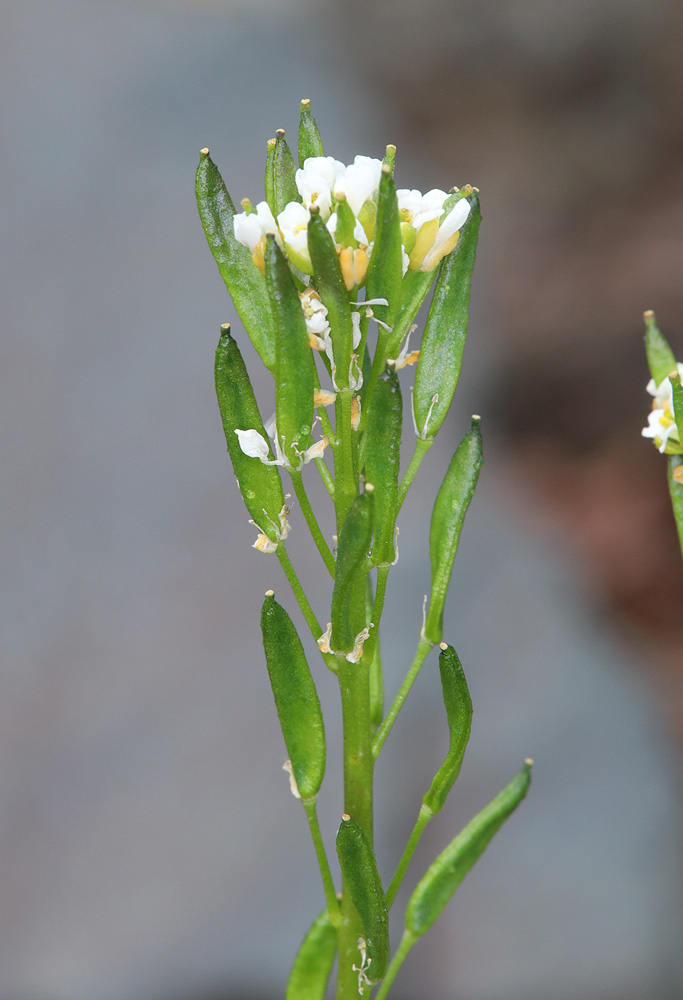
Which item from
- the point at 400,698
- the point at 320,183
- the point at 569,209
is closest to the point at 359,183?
the point at 320,183

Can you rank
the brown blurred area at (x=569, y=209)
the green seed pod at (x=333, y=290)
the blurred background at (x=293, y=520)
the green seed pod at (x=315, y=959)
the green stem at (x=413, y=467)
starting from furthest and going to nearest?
the brown blurred area at (x=569, y=209) → the blurred background at (x=293, y=520) → the green seed pod at (x=315, y=959) → the green stem at (x=413, y=467) → the green seed pod at (x=333, y=290)

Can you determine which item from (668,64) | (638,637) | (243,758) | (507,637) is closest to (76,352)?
(243,758)

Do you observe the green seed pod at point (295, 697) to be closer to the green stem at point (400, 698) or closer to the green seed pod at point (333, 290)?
the green stem at point (400, 698)

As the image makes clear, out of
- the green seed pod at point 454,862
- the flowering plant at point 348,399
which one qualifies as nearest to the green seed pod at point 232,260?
the flowering plant at point 348,399

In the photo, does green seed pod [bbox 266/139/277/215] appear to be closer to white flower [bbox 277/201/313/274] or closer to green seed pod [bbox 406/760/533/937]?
white flower [bbox 277/201/313/274]

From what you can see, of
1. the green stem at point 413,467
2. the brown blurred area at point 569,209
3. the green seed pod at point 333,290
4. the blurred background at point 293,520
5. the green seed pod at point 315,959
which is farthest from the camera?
the brown blurred area at point 569,209

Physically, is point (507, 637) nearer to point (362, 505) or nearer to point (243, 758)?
point (243, 758)
